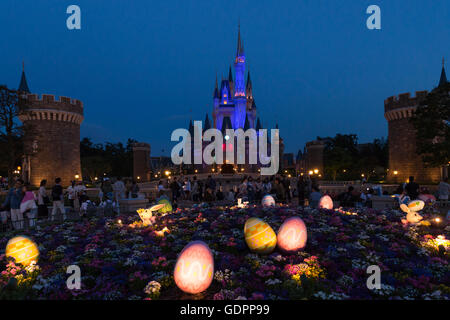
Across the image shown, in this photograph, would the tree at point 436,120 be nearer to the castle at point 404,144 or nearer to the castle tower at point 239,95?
the castle at point 404,144

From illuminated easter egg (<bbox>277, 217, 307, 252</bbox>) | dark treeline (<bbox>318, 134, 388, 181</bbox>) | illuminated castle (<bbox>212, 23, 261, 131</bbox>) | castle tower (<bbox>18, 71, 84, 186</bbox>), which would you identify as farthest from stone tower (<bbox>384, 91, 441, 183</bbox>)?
illuminated castle (<bbox>212, 23, 261, 131</bbox>)

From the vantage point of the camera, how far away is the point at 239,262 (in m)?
5.78

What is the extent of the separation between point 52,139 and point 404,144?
39341mm

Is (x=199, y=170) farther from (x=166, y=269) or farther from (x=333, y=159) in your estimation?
(x=166, y=269)

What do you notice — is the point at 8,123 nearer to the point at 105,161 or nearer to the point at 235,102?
the point at 105,161

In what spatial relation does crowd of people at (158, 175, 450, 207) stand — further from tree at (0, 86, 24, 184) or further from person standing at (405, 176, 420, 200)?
tree at (0, 86, 24, 184)

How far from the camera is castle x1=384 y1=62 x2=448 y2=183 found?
30.8 m

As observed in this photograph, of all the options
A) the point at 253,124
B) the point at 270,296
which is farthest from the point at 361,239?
the point at 253,124

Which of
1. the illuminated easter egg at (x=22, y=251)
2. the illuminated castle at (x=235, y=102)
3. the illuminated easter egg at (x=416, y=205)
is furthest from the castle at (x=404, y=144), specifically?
the illuminated castle at (x=235, y=102)

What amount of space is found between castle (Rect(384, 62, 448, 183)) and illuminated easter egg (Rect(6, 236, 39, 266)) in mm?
34865

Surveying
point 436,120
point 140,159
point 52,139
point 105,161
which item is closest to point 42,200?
point 52,139
